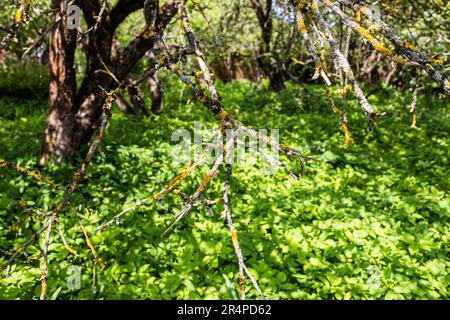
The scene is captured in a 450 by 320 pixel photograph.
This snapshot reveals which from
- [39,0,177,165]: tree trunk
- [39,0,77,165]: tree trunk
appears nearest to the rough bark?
[39,0,177,165]: tree trunk

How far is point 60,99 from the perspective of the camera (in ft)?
17.7

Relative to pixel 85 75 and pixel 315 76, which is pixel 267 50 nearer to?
pixel 85 75

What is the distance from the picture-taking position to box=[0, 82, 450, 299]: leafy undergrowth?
3832 millimetres

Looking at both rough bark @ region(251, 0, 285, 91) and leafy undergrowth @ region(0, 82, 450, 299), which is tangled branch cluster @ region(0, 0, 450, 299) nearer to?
leafy undergrowth @ region(0, 82, 450, 299)

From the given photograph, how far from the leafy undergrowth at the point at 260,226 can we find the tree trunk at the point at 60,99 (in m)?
0.32

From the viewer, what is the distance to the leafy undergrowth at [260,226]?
3832 millimetres

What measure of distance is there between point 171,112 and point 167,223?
5.17 m

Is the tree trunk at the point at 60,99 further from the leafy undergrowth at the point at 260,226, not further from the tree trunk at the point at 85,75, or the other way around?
the leafy undergrowth at the point at 260,226

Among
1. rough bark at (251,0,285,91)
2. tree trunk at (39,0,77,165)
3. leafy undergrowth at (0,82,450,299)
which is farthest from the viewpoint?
rough bark at (251,0,285,91)

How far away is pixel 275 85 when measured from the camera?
1154 cm

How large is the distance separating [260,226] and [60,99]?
3.40 m

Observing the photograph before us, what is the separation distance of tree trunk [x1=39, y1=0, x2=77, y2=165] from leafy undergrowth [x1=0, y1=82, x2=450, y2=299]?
32 cm
